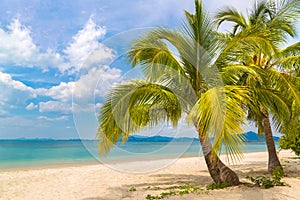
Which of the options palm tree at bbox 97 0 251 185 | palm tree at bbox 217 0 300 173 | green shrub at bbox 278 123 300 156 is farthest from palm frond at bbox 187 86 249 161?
green shrub at bbox 278 123 300 156

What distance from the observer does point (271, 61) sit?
30.5ft

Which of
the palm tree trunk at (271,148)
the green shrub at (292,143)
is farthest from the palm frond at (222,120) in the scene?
the green shrub at (292,143)

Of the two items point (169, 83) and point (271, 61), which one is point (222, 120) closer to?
point (169, 83)

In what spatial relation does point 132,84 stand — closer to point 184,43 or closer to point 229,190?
point 184,43

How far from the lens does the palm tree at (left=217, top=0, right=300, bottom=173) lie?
281 inches

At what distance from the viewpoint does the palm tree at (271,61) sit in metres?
7.14

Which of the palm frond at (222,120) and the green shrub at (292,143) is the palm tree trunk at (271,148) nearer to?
the green shrub at (292,143)

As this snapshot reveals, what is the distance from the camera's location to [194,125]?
22.1ft

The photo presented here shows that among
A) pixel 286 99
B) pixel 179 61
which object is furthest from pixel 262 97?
pixel 179 61

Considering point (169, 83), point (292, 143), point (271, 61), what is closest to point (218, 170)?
point (169, 83)

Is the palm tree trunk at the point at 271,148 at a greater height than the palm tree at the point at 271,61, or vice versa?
the palm tree at the point at 271,61

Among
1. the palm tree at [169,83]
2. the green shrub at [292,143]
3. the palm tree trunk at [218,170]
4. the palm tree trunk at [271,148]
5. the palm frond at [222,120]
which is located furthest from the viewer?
the green shrub at [292,143]

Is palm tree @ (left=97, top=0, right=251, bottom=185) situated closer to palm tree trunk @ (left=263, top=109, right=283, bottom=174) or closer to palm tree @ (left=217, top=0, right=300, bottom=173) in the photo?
palm tree @ (left=217, top=0, right=300, bottom=173)

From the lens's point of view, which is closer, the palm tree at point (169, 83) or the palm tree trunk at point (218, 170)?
the palm tree at point (169, 83)
